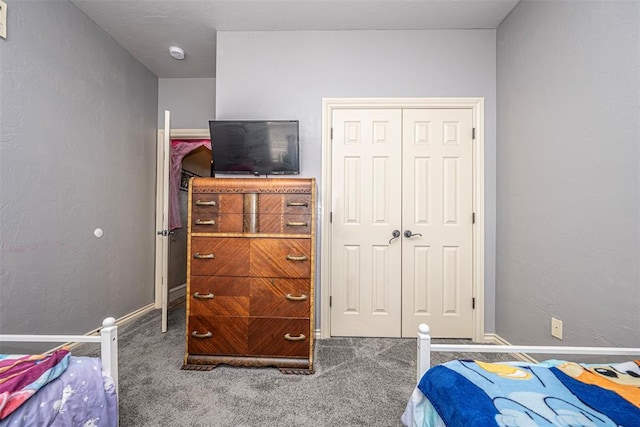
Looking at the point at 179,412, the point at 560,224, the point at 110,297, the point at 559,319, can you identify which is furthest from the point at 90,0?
the point at 559,319

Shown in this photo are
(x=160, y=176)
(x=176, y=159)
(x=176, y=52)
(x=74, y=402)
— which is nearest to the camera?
(x=74, y=402)

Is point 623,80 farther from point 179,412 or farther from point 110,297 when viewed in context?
point 110,297

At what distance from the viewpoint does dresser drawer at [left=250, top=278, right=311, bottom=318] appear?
1.88 m

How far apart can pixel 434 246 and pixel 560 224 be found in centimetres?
89

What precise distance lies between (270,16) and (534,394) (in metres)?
2.87

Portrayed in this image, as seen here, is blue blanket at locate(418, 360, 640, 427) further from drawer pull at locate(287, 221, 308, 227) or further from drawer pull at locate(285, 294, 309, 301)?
drawer pull at locate(287, 221, 308, 227)

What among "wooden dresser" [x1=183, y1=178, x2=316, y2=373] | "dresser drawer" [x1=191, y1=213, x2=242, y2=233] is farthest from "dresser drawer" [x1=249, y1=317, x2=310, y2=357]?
"dresser drawer" [x1=191, y1=213, x2=242, y2=233]

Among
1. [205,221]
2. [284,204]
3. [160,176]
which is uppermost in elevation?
[160,176]

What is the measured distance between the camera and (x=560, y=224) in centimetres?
170

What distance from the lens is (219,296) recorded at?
1895mm

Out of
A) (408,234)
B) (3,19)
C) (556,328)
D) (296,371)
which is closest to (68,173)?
(3,19)

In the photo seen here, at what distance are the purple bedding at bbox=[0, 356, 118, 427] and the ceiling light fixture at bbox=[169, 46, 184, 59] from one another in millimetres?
2768

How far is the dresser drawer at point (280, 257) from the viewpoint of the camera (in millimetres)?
1893

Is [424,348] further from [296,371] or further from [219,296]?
[219,296]
